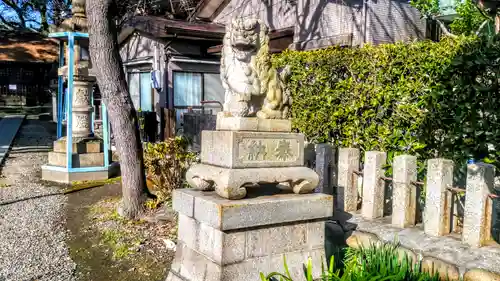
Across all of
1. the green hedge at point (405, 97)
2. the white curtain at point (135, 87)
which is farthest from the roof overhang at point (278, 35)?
the green hedge at point (405, 97)

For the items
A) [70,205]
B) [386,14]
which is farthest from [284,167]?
[386,14]

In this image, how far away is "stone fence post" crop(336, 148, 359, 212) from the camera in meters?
4.79

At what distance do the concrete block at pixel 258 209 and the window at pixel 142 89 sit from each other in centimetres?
1259

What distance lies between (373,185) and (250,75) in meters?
1.73

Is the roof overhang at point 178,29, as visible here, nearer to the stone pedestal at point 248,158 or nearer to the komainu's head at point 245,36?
the komainu's head at point 245,36

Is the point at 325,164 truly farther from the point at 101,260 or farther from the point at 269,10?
the point at 269,10

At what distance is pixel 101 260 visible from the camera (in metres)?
5.20

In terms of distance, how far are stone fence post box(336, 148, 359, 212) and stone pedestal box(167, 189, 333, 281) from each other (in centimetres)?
100

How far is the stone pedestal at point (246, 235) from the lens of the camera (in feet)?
11.2

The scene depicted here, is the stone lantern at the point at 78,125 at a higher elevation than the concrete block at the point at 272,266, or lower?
higher

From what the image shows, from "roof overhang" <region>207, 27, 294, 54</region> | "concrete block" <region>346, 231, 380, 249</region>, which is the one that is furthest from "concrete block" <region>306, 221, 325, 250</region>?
"roof overhang" <region>207, 27, 294, 54</region>

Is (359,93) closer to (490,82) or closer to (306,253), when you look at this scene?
(490,82)

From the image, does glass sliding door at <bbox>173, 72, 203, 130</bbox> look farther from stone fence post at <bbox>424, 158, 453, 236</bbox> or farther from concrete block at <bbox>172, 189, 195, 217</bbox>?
stone fence post at <bbox>424, 158, 453, 236</bbox>

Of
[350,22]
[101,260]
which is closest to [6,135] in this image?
[350,22]
